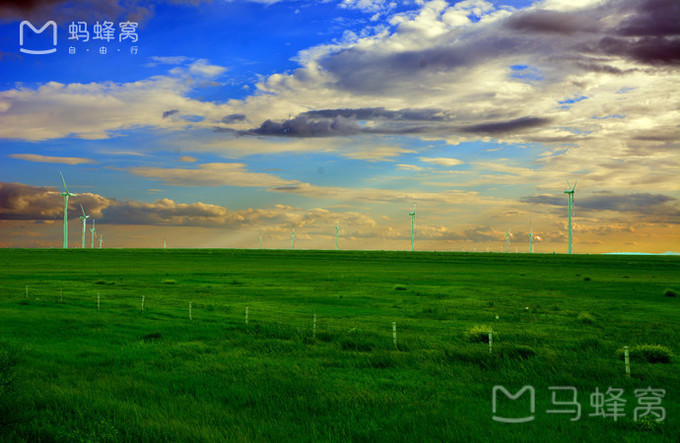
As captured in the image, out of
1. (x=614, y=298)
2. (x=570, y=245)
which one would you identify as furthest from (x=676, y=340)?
(x=570, y=245)

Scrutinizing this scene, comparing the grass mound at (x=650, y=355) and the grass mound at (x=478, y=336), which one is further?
the grass mound at (x=478, y=336)

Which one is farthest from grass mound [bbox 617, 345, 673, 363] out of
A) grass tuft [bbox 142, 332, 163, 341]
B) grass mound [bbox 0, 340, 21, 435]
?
grass mound [bbox 0, 340, 21, 435]

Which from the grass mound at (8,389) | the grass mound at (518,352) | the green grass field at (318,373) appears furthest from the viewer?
the grass mound at (518,352)

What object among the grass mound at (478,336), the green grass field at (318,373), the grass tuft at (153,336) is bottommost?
the grass tuft at (153,336)

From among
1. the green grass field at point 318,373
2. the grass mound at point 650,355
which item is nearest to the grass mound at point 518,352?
the green grass field at point 318,373

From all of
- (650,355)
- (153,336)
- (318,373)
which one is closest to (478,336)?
(650,355)

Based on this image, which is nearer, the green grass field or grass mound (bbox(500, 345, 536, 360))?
the green grass field

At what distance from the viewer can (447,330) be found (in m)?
35.8

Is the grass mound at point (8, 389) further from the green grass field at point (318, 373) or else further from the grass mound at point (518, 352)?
the grass mound at point (518, 352)

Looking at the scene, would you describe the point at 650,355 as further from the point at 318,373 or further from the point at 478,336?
the point at 318,373

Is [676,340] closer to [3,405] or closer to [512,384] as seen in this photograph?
[512,384]

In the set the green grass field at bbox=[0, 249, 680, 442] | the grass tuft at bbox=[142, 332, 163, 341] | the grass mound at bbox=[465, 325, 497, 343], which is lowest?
the grass tuft at bbox=[142, 332, 163, 341]

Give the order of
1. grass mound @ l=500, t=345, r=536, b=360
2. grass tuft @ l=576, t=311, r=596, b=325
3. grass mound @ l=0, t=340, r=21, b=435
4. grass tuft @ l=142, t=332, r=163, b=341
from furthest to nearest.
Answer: grass tuft @ l=576, t=311, r=596, b=325 < grass tuft @ l=142, t=332, r=163, b=341 < grass mound @ l=500, t=345, r=536, b=360 < grass mound @ l=0, t=340, r=21, b=435

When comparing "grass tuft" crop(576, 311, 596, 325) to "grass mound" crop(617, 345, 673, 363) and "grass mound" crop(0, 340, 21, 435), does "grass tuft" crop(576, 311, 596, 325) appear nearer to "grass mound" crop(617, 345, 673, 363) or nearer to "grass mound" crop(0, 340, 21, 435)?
"grass mound" crop(617, 345, 673, 363)
